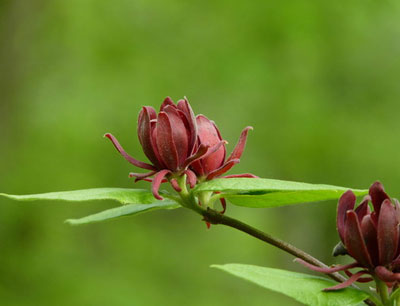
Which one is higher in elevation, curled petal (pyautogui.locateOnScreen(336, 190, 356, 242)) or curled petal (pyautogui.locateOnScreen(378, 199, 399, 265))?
curled petal (pyautogui.locateOnScreen(336, 190, 356, 242))

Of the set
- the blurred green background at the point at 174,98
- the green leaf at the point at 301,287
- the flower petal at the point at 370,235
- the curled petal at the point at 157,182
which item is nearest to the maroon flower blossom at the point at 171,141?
the curled petal at the point at 157,182

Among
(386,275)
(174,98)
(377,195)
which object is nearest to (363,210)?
(377,195)

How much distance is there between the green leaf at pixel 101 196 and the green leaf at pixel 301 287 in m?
0.34

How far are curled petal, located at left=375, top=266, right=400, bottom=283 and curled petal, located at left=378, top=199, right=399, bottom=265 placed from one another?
3cm

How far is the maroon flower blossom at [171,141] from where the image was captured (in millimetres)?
1671

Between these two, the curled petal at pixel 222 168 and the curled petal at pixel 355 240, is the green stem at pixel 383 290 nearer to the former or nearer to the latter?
the curled petal at pixel 355 240

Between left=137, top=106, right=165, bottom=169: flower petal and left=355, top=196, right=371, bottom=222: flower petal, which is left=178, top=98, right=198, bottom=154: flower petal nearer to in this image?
left=137, top=106, right=165, bottom=169: flower petal

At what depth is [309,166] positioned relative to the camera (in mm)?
9461

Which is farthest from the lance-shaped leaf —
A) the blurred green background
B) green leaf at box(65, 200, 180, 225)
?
the blurred green background

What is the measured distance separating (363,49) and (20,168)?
5.70 m

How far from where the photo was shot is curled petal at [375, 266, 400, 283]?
148 centimetres

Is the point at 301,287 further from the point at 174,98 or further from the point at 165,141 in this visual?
the point at 174,98

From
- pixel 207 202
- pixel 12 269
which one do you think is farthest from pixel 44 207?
pixel 207 202

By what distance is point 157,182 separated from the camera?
165cm
